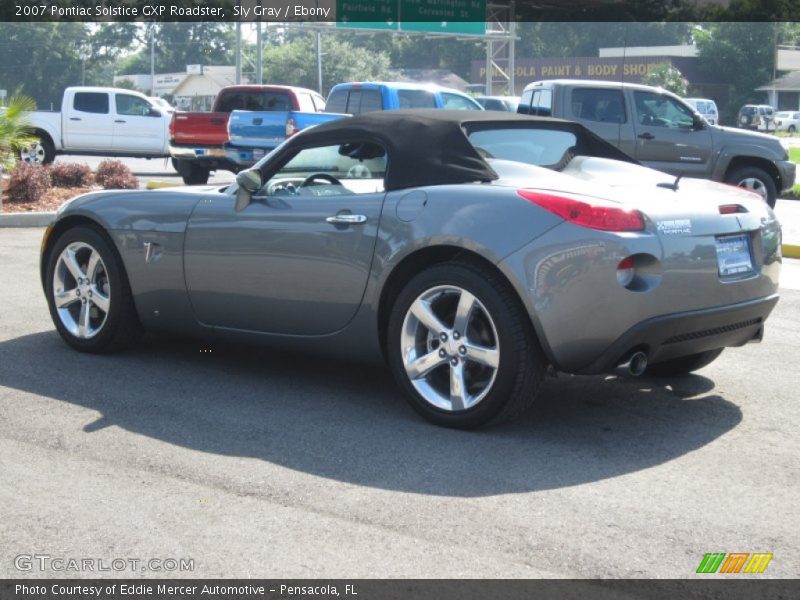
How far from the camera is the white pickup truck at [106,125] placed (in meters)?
28.2

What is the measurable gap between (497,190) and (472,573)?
7.15ft

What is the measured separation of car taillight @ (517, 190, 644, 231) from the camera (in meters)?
5.12

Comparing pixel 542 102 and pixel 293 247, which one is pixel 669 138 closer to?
pixel 542 102

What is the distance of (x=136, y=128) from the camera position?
28594 mm

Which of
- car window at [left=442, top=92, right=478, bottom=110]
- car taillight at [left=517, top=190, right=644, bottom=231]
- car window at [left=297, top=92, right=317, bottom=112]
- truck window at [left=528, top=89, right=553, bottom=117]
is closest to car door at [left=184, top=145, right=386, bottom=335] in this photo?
car taillight at [left=517, top=190, right=644, bottom=231]

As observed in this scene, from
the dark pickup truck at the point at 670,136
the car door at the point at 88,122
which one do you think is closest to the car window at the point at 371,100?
the dark pickup truck at the point at 670,136

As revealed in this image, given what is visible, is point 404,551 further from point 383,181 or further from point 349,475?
point 383,181

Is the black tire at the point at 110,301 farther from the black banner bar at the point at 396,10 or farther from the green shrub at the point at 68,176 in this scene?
the black banner bar at the point at 396,10

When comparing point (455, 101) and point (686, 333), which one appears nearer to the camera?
point (686, 333)

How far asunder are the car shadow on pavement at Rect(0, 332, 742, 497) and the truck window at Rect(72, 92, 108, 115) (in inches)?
883

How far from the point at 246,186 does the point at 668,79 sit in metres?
42.5

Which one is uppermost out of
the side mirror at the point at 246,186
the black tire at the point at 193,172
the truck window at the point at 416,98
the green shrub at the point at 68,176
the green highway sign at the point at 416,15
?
the green highway sign at the point at 416,15

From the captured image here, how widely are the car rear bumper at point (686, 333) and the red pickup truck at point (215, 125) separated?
16297 millimetres
